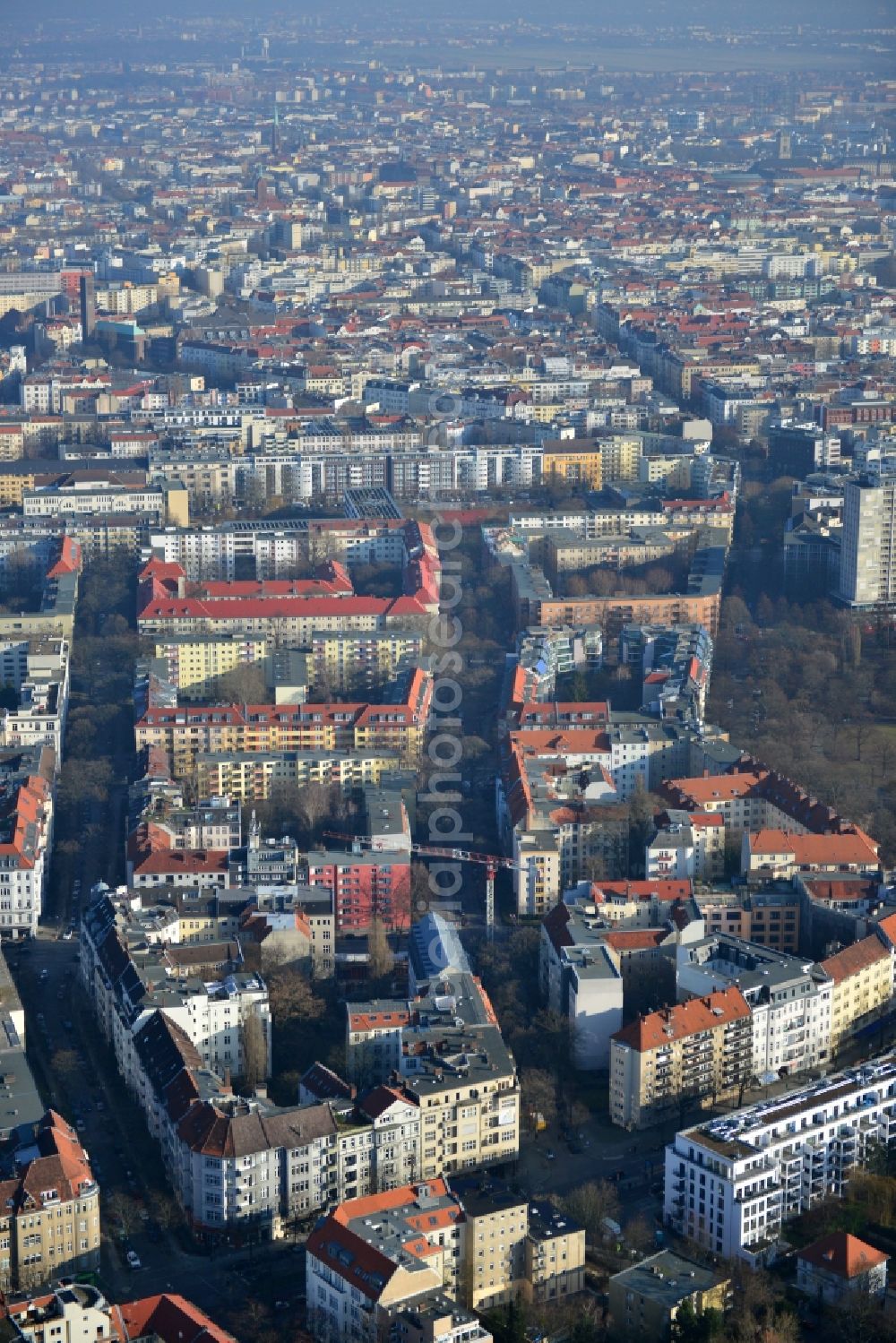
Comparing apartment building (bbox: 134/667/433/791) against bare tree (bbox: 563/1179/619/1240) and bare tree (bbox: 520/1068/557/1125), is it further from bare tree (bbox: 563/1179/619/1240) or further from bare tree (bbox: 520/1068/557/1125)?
bare tree (bbox: 563/1179/619/1240)

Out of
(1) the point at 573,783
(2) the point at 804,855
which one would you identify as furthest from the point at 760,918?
(1) the point at 573,783

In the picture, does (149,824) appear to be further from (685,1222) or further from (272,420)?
(272,420)

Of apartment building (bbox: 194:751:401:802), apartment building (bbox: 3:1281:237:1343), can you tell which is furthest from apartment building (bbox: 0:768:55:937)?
apartment building (bbox: 3:1281:237:1343)

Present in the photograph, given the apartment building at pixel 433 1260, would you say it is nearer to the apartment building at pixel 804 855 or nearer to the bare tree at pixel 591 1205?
the bare tree at pixel 591 1205

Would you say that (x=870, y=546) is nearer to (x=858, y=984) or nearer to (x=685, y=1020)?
(x=858, y=984)

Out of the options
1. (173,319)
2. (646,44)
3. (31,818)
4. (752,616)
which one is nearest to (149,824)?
(31,818)
